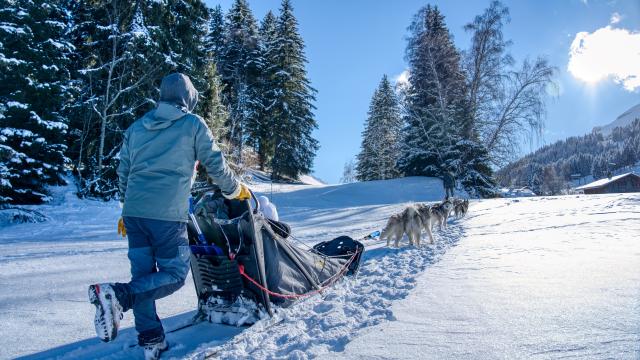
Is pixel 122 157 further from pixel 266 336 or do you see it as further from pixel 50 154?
pixel 50 154

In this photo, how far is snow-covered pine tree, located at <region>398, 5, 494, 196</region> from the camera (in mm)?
21203

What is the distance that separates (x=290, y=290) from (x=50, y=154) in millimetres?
13086

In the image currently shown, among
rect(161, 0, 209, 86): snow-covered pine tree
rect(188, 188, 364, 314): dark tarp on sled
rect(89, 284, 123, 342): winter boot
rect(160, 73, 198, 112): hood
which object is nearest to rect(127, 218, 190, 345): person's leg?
rect(89, 284, 123, 342): winter boot

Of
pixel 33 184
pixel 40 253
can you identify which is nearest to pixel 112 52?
pixel 33 184

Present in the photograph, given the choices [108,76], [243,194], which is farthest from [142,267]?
[108,76]

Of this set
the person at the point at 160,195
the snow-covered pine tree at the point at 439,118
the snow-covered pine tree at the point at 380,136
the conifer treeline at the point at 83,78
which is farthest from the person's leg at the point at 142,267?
the snow-covered pine tree at the point at 380,136

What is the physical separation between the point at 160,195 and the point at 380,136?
32.3 m

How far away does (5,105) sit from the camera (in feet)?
37.0

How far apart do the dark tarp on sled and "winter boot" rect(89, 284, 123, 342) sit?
81 cm

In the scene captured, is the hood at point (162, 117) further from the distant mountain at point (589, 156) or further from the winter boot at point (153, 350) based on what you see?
the distant mountain at point (589, 156)

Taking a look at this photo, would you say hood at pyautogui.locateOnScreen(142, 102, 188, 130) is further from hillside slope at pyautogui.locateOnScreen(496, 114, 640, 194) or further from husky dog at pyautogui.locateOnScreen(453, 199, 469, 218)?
hillside slope at pyautogui.locateOnScreen(496, 114, 640, 194)

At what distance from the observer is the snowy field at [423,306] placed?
217 cm

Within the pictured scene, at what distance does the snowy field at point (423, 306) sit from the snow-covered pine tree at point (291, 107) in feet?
71.8

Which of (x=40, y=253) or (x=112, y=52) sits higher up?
(x=112, y=52)
